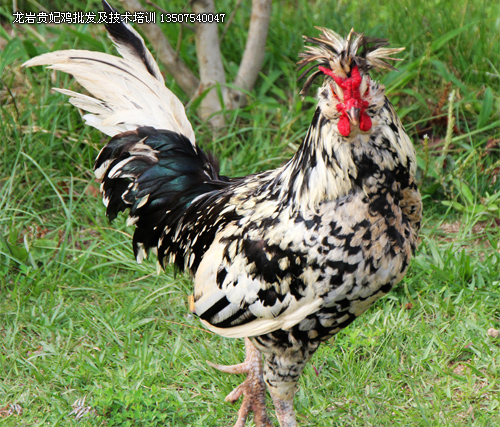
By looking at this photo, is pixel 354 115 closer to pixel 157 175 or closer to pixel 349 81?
Answer: pixel 349 81

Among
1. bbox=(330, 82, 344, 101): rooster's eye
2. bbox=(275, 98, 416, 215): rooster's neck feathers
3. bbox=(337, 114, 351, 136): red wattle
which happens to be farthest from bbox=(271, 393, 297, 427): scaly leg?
bbox=(330, 82, 344, 101): rooster's eye

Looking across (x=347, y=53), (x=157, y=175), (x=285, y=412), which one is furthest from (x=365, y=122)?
(x=285, y=412)

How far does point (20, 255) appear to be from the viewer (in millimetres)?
4195

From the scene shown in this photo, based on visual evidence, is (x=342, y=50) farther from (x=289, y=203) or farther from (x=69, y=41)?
(x=69, y=41)

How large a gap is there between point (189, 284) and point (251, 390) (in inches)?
40.9

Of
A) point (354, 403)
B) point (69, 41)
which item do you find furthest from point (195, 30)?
point (354, 403)

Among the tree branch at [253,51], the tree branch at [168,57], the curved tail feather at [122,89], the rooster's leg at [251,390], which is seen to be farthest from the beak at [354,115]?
the tree branch at [253,51]

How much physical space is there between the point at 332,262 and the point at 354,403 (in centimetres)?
127

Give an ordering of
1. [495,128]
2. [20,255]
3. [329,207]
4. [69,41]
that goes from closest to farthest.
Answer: [329,207]
[20,255]
[495,128]
[69,41]

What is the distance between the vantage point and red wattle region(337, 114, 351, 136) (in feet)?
7.20

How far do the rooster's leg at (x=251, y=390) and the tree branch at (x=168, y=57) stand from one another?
2551 millimetres

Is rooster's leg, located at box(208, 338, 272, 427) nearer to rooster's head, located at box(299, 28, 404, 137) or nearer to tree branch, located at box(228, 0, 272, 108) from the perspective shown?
rooster's head, located at box(299, 28, 404, 137)

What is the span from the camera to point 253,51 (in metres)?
5.05

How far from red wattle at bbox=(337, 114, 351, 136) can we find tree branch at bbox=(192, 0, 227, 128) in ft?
9.44
